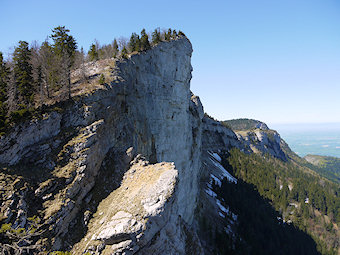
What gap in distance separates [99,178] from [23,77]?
57.5 feet

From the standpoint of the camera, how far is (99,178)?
19.5 meters

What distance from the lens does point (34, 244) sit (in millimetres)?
12578

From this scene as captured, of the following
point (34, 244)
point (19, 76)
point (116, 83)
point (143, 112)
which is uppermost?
point (19, 76)

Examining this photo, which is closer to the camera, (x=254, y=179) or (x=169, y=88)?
(x=169, y=88)

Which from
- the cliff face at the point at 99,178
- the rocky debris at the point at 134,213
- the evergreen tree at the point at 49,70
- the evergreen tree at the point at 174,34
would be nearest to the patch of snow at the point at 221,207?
the cliff face at the point at 99,178

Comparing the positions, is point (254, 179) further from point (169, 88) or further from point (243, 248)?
point (169, 88)

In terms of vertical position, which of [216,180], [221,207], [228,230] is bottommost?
[228,230]

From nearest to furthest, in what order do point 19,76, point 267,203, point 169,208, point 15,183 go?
point 15,183 → point 169,208 → point 19,76 → point 267,203

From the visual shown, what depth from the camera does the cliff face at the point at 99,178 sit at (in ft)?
44.7

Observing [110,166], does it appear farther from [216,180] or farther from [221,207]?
[216,180]

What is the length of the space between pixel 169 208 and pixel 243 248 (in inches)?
2062

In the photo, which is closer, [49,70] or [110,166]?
[110,166]

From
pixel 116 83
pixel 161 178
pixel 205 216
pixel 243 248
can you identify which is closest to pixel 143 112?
Result: pixel 116 83

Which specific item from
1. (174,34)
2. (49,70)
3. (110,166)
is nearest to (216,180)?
(174,34)
